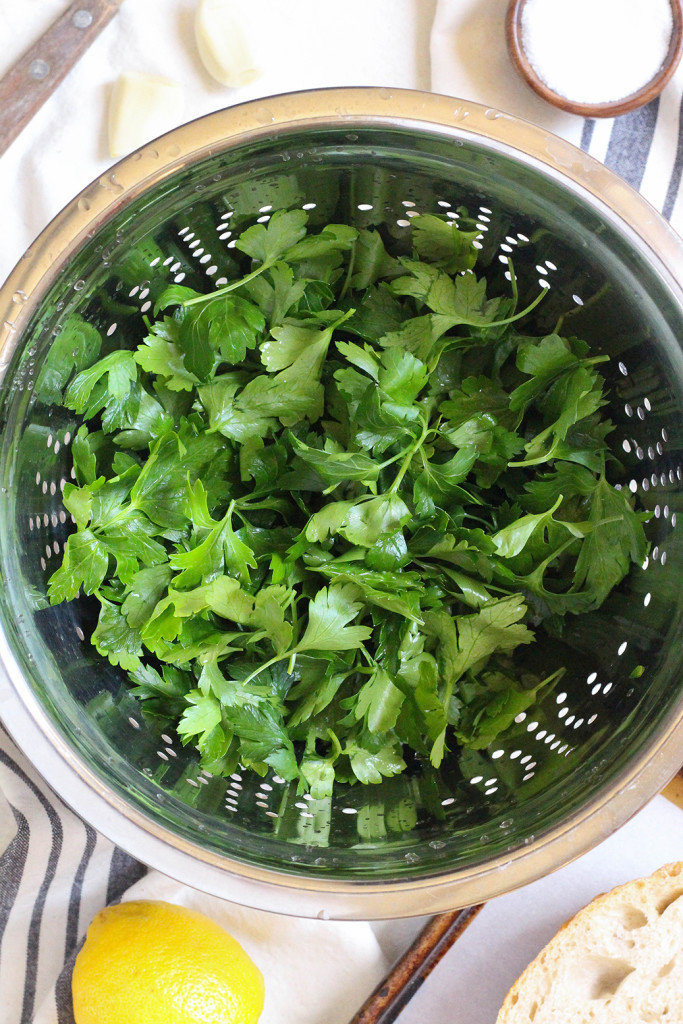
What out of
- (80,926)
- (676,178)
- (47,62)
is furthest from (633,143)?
(80,926)

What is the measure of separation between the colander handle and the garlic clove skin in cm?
13

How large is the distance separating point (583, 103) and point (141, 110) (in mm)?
622

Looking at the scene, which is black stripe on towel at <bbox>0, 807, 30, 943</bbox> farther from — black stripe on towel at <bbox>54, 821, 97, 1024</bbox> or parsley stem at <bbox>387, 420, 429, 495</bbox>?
parsley stem at <bbox>387, 420, 429, 495</bbox>

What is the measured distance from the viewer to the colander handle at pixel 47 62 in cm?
122

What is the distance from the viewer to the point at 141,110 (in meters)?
1.21

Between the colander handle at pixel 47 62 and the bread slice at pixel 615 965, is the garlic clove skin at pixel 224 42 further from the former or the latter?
the bread slice at pixel 615 965

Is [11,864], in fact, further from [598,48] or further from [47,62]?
[598,48]

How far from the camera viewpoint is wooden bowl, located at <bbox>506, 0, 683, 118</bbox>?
1.19 metres

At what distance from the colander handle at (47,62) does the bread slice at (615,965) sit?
→ 1.41m

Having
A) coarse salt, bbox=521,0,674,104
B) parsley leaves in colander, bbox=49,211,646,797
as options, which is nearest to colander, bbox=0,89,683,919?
parsley leaves in colander, bbox=49,211,646,797

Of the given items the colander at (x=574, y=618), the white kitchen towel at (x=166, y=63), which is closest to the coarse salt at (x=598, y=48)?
the white kitchen towel at (x=166, y=63)

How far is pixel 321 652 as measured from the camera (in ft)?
3.42

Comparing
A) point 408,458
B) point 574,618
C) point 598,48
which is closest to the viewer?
point 408,458

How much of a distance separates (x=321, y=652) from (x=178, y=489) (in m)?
0.26
